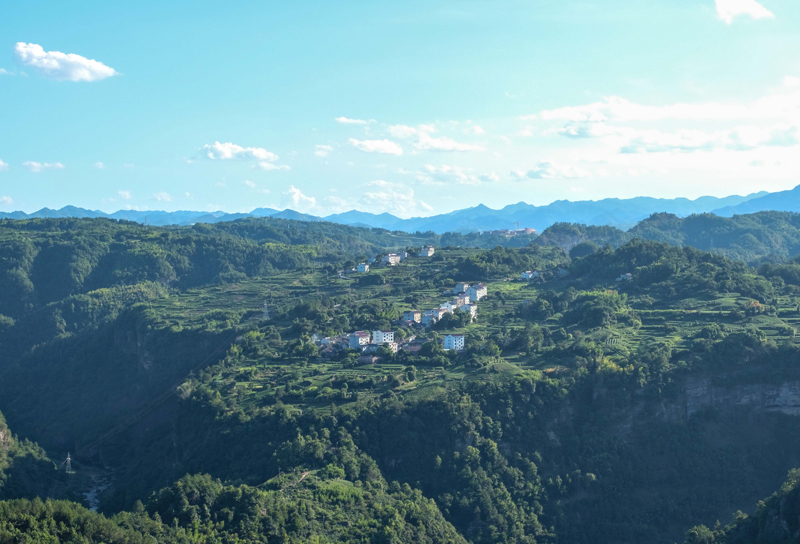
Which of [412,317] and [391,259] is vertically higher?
[391,259]

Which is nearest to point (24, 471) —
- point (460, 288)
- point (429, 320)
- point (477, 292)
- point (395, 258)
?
point (429, 320)

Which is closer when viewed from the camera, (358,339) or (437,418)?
(437,418)

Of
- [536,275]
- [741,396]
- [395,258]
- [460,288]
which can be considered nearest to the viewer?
[741,396]

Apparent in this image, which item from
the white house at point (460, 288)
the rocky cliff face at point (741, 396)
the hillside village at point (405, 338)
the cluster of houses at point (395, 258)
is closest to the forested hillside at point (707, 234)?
the cluster of houses at point (395, 258)

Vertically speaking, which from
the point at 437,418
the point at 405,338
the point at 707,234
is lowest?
the point at 437,418

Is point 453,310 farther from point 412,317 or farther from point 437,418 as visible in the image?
point 437,418

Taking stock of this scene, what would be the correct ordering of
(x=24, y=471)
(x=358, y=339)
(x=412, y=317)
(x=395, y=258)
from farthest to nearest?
(x=395, y=258), (x=412, y=317), (x=358, y=339), (x=24, y=471)

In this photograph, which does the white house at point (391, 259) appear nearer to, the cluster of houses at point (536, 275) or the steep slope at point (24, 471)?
the cluster of houses at point (536, 275)
